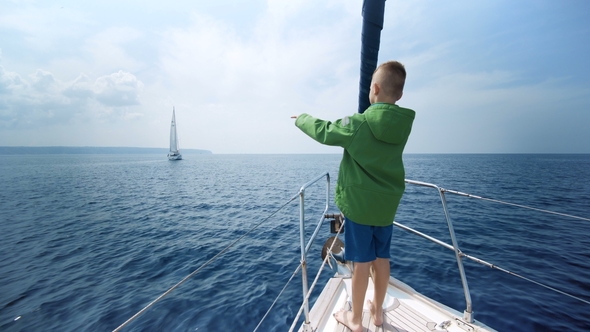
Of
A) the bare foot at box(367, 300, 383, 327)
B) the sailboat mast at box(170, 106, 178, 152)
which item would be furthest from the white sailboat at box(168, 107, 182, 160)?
the bare foot at box(367, 300, 383, 327)

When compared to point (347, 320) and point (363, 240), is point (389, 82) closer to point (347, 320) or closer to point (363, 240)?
point (363, 240)

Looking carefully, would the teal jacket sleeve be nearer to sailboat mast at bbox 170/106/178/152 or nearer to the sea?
the sea

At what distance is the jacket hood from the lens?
1.53 meters

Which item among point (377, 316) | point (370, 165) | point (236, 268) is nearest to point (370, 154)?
point (370, 165)

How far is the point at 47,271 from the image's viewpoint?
265 inches

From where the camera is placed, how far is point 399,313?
2141 millimetres

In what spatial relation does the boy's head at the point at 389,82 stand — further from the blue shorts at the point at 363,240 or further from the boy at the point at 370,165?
the blue shorts at the point at 363,240

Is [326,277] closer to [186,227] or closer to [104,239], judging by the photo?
[186,227]

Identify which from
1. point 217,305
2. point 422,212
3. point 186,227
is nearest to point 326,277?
point 217,305

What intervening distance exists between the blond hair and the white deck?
1805mm

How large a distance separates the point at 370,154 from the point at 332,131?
0.30 meters

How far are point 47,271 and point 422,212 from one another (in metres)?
13.7

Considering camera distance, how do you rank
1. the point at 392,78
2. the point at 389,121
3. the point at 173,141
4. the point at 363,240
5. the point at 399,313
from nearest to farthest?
1. the point at 389,121
2. the point at 392,78
3. the point at 363,240
4. the point at 399,313
5. the point at 173,141

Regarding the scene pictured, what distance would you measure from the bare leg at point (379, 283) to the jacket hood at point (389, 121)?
970 mm
